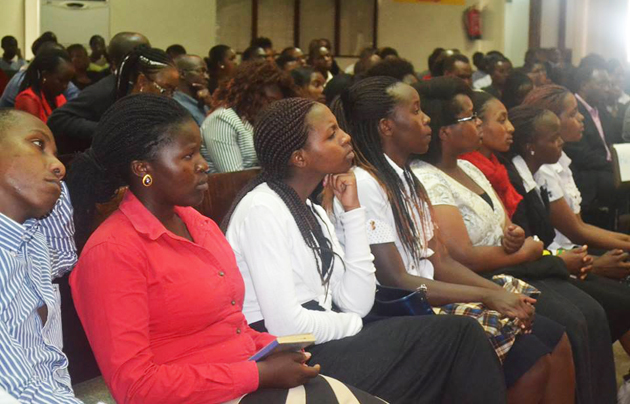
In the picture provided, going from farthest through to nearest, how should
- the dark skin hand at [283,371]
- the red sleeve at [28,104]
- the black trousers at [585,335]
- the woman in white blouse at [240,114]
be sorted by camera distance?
the red sleeve at [28,104], the woman in white blouse at [240,114], the black trousers at [585,335], the dark skin hand at [283,371]

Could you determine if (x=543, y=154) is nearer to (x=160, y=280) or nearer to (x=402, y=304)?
(x=402, y=304)

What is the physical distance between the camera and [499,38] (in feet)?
41.4

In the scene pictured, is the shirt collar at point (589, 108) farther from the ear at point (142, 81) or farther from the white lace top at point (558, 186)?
the ear at point (142, 81)

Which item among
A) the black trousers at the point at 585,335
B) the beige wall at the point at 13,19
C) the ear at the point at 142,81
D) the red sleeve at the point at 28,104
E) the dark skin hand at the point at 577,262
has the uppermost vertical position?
the beige wall at the point at 13,19

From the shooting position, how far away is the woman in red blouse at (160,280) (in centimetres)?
169

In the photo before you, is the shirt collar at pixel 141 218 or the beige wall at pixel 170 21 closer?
the shirt collar at pixel 141 218

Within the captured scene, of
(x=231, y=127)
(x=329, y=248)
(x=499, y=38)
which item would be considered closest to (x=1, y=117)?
(x=329, y=248)

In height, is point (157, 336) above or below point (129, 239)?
below

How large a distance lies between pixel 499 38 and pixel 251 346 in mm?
11364

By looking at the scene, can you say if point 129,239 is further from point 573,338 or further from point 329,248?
point 573,338

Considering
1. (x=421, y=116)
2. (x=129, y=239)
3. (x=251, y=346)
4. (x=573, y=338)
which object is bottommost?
(x=573, y=338)

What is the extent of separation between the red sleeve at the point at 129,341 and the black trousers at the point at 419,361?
431 millimetres

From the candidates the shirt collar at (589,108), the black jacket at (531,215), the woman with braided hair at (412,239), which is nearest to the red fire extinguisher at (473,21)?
the shirt collar at (589,108)

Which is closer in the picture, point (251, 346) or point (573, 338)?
point (251, 346)
